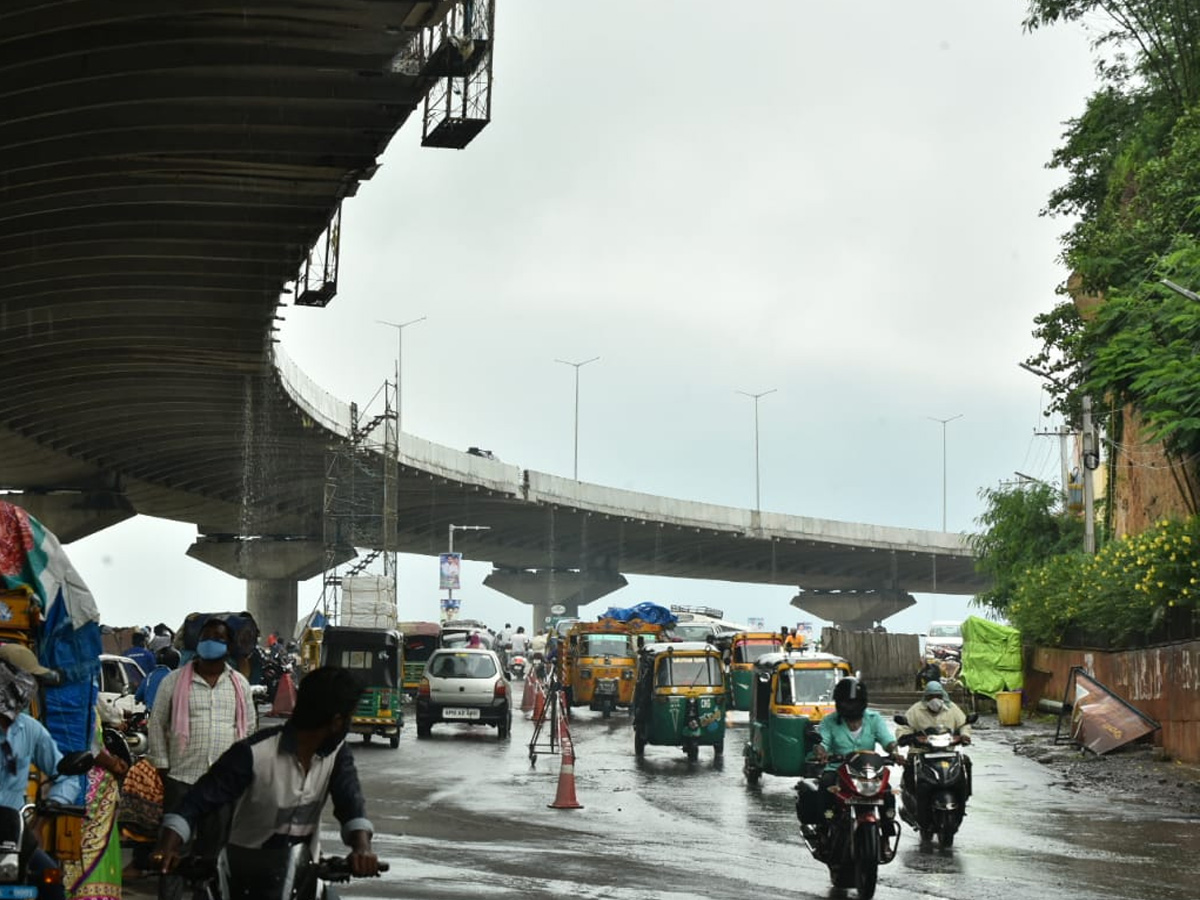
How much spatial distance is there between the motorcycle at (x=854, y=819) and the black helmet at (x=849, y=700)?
45 centimetres

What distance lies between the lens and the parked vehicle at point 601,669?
46000 millimetres

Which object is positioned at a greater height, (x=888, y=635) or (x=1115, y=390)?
(x=1115, y=390)

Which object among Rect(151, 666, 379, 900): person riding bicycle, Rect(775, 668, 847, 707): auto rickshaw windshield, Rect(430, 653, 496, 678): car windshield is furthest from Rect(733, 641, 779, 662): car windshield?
Rect(151, 666, 379, 900): person riding bicycle

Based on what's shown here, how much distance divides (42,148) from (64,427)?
1242 inches

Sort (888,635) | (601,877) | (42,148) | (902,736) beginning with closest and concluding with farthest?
(601,877), (902,736), (42,148), (888,635)

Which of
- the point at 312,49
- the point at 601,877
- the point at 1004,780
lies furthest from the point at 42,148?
the point at 601,877

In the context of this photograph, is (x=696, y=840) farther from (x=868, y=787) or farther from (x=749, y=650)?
(x=749, y=650)

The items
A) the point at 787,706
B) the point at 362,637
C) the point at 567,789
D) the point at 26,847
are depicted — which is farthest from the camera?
the point at 362,637

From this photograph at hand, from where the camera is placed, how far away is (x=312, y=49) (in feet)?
92.9

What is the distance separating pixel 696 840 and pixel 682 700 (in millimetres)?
13548

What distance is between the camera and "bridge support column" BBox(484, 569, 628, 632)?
115 m

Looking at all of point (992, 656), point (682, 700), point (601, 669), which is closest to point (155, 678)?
point (682, 700)

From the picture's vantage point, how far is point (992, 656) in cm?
4509

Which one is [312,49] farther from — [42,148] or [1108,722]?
[1108,722]
